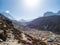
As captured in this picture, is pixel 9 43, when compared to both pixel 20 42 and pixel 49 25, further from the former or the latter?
pixel 49 25

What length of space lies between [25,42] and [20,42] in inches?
29.7

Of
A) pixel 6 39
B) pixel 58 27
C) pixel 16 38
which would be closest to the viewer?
pixel 6 39

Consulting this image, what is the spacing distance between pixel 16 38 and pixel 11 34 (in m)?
1.07

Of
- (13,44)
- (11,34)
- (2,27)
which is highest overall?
(2,27)

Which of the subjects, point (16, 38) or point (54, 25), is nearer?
point (16, 38)

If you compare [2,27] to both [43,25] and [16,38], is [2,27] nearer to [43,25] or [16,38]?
[16,38]

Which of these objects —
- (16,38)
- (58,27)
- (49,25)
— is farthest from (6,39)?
(49,25)

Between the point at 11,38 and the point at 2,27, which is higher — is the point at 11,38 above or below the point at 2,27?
below

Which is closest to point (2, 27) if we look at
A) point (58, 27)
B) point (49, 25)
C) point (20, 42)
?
point (20, 42)

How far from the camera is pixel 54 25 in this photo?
240 feet

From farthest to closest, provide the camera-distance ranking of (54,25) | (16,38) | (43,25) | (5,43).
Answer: (43,25), (54,25), (16,38), (5,43)

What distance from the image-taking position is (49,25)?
77.6m

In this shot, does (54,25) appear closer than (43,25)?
Yes

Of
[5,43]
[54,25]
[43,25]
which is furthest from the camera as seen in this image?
[43,25]
